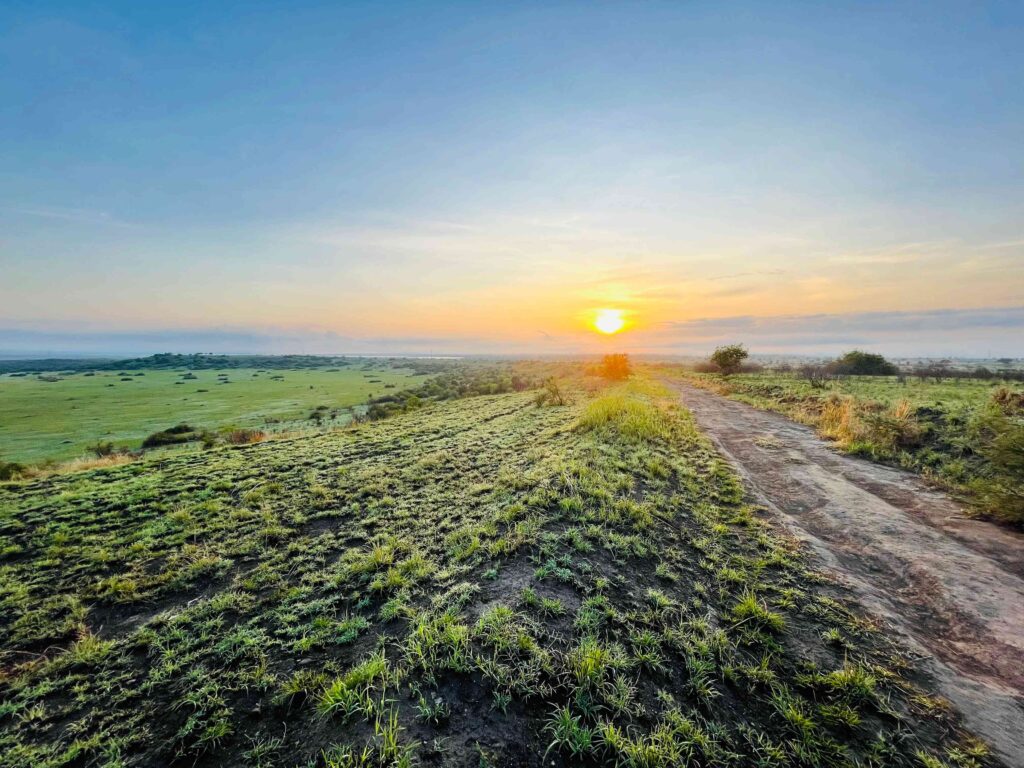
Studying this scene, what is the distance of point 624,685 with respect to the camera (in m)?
4.15

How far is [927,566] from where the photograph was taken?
6762 mm

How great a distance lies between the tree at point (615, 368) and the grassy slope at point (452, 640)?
42.8 m

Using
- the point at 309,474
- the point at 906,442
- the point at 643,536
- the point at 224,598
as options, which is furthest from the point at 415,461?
the point at 906,442

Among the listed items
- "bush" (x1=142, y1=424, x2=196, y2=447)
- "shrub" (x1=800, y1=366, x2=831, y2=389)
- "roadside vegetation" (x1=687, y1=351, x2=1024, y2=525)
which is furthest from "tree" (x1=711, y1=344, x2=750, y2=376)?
"bush" (x1=142, y1=424, x2=196, y2=447)

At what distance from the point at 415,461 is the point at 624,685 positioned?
1251 centimetres

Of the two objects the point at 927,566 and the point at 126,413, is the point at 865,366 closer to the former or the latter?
the point at 927,566

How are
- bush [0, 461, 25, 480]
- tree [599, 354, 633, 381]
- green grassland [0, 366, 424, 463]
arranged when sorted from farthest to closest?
tree [599, 354, 633, 381]
green grassland [0, 366, 424, 463]
bush [0, 461, 25, 480]

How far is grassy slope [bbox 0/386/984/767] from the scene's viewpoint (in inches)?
148

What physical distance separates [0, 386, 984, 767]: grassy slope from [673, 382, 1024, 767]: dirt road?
1.90 feet

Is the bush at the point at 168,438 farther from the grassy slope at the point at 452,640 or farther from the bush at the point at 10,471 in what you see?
the grassy slope at the point at 452,640

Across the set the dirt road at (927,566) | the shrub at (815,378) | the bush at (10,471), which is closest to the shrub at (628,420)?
the dirt road at (927,566)

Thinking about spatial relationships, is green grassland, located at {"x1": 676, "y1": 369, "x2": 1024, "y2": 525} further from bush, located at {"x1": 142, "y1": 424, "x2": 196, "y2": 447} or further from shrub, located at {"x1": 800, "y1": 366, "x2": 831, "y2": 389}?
bush, located at {"x1": 142, "y1": 424, "x2": 196, "y2": 447}

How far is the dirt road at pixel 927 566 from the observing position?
433cm

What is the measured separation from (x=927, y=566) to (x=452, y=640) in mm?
8876
